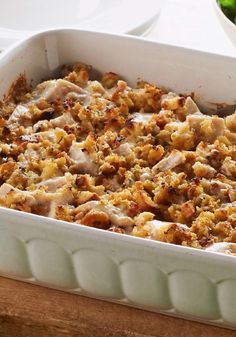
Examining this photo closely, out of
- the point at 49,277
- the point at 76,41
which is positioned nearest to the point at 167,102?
the point at 76,41

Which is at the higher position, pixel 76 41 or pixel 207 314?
pixel 76 41

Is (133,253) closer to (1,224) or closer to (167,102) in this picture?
(1,224)

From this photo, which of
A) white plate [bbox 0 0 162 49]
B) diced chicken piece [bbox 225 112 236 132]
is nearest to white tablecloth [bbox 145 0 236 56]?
white plate [bbox 0 0 162 49]

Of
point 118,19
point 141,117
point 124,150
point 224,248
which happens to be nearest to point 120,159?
point 124,150

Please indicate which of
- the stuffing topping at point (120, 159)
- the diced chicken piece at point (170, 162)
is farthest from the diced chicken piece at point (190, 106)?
the diced chicken piece at point (170, 162)

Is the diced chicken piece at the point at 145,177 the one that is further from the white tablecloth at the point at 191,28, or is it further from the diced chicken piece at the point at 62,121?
the white tablecloth at the point at 191,28

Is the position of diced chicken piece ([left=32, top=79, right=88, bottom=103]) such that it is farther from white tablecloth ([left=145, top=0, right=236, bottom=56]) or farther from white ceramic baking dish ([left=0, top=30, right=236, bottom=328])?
white tablecloth ([left=145, top=0, right=236, bottom=56])
